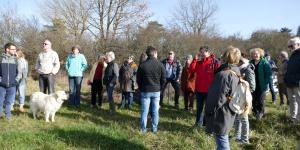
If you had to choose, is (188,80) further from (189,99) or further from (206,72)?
(206,72)

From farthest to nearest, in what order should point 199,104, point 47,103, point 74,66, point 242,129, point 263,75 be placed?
point 74,66 < point 263,75 < point 47,103 < point 199,104 < point 242,129

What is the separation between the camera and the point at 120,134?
247 inches

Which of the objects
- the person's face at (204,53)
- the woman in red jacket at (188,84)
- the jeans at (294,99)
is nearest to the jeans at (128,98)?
the woman in red jacket at (188,84)

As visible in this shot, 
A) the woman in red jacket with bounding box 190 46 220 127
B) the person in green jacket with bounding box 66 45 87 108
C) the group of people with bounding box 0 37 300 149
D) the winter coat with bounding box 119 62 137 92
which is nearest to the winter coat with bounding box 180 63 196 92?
the group of people with bounding box 0 37 300 149

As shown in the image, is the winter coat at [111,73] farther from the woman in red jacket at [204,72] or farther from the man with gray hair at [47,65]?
the woman in red jacket at [204,72]

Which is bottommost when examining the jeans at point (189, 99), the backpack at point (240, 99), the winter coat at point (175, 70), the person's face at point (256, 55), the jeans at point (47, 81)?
the jeans at point (189, 99)

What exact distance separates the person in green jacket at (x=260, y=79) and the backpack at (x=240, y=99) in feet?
9.60

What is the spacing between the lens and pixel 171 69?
9508 mm

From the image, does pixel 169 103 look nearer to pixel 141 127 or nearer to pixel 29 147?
pixel 141 127

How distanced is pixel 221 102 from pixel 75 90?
233 inches

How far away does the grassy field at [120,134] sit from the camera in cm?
577

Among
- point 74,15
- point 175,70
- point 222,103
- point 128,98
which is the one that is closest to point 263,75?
point 175,70

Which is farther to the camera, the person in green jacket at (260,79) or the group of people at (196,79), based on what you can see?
the person in green jacket at (260,79)

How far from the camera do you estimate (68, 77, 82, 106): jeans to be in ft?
30.3
